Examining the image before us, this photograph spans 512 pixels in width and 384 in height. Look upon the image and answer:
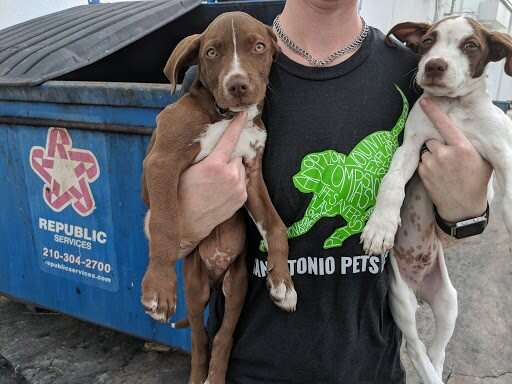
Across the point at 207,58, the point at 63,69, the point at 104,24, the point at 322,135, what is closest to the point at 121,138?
the point at 63,69

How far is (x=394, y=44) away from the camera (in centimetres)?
172

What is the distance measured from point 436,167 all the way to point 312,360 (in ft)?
2.49

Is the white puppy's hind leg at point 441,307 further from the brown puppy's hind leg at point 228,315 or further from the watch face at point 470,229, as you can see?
the brown puppy's hind leg at point 228,315

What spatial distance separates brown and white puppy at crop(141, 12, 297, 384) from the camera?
1.56 meters

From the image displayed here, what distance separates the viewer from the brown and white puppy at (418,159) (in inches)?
65.3

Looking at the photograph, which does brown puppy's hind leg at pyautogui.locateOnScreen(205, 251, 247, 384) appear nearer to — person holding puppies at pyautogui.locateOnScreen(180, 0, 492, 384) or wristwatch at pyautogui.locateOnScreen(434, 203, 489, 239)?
person holding puppies at pyautogui.locateOnScreen(180, 0, 492, 384)

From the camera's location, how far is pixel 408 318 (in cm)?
191

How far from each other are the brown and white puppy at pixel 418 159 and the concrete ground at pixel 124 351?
61.5 inches

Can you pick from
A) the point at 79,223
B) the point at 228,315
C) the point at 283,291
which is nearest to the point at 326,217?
the point at 283,291

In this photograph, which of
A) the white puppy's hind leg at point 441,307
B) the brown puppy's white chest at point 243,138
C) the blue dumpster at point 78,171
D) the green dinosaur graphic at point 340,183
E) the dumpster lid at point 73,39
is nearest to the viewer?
the green dinosaur graphic at point 340,183

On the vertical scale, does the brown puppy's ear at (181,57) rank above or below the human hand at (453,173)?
above

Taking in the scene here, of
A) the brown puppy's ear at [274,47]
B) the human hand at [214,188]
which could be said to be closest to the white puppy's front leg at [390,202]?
the human hand at [214,188]

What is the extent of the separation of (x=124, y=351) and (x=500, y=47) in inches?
126

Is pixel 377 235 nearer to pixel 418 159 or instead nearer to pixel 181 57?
pixel 418 159
